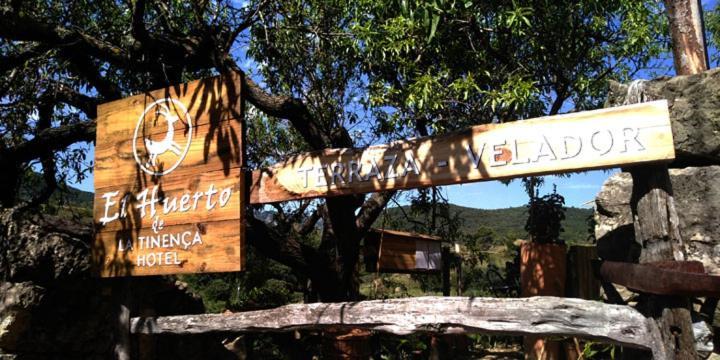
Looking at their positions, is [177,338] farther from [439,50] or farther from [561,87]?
[561,87]

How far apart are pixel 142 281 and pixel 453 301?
12.7 ft

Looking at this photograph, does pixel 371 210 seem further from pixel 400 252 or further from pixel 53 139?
pixel 53 139

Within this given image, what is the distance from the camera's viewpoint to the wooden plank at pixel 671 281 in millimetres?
2795

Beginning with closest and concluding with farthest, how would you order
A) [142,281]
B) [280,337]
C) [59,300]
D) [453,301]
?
[453,301] < [59,300] < [142,281] < [280,337]

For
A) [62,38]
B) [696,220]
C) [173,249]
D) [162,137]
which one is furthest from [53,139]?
[696,220]

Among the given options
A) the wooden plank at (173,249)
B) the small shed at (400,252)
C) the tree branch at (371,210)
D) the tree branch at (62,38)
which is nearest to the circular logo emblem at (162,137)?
the wooden plank at (173,249)

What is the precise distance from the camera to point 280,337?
25.7 feet

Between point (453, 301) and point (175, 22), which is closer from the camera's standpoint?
point (453, 301)

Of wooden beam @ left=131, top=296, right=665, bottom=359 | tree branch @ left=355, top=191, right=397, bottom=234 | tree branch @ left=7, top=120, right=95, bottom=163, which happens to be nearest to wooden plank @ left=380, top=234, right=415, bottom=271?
tree branch @ left=355, top=191, right=397, bottom=234

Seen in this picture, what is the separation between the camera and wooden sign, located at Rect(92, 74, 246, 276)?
4.36 metres

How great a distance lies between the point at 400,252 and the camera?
704cm

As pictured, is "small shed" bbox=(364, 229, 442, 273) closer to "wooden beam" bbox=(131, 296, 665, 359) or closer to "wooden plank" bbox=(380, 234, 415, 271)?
"wooden plank" bbox=(380, 234, 415, 271)

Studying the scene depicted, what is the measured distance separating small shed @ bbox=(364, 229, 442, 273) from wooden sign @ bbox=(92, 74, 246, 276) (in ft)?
9.02

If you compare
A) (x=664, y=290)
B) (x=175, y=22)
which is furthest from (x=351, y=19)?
(x=664, y=290)
